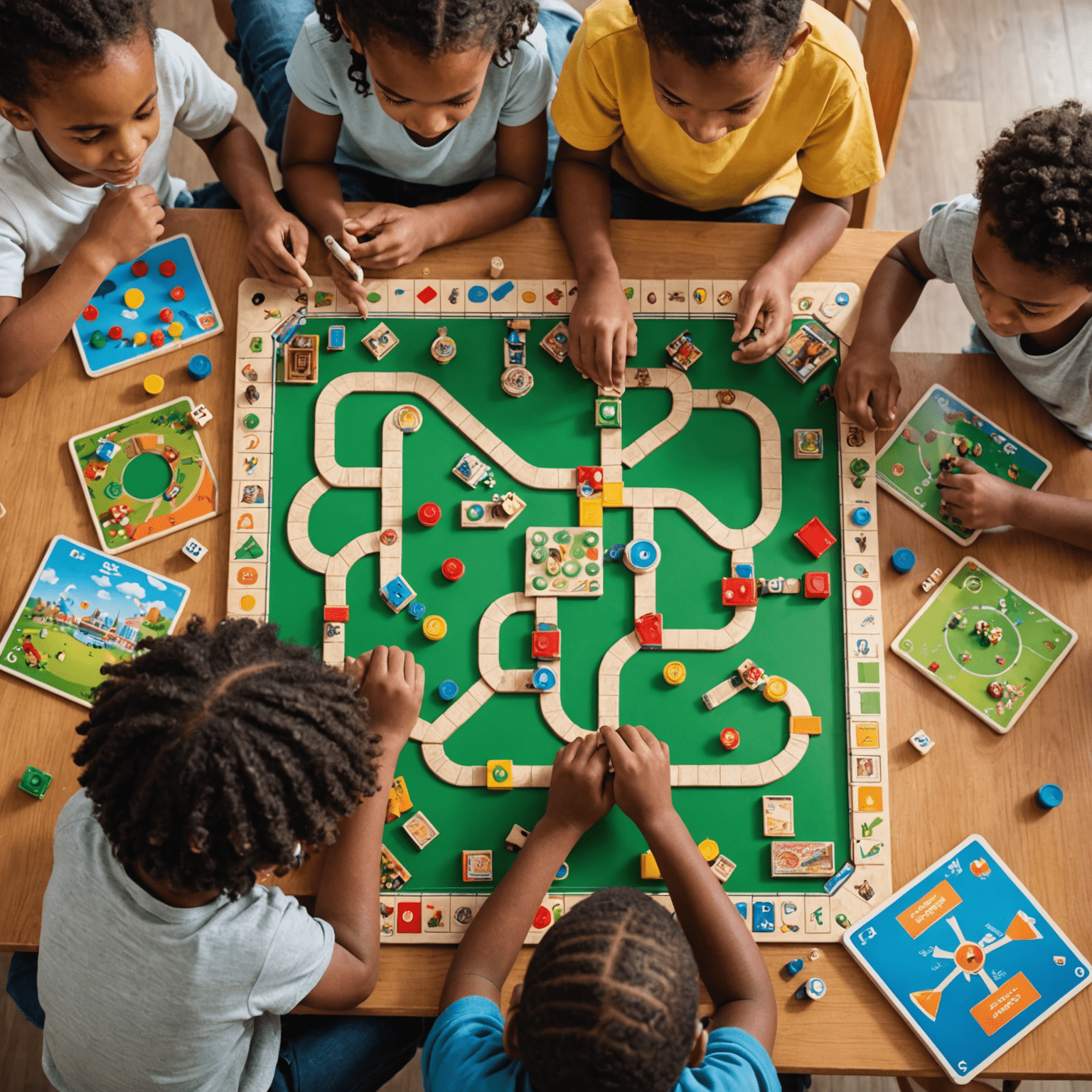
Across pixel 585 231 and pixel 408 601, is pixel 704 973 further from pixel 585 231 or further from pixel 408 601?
pixel 585 231

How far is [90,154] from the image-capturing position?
1.25m

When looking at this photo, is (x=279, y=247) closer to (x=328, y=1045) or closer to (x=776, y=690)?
(x=776, y=690)

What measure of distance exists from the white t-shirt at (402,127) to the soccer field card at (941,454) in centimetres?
75

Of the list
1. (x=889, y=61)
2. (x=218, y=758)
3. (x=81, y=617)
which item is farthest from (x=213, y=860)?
(x=889, y=61)

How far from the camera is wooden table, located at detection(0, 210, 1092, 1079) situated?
1.18 metres

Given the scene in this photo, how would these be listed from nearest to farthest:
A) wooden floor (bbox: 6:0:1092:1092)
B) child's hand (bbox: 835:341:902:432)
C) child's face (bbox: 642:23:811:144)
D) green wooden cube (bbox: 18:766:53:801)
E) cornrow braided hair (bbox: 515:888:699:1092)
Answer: cornrow braided hair (bbox: 515:888:699:1092) → child's face (bbox: 642:23:811:144) → green wooden cube (bbox: 18:766:53:801) → child's hand (bbox: 835:341:902:432) → wooden floor (bbox: 6:0:1092:1092)

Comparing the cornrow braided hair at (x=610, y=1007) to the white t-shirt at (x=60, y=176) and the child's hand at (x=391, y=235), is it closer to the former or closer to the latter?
the child's hand at (x=391, y=235)

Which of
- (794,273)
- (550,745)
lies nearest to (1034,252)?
(794,273)

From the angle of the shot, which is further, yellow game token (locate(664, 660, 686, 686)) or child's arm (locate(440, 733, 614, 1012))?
yellow game token (locate(664, 660, 686, 686))

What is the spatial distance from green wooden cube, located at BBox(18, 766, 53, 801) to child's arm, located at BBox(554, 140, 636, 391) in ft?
3.05

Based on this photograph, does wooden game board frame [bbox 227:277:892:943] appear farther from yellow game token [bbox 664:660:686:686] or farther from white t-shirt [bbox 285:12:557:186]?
white t-shirt [bbox 285:12:557:186]

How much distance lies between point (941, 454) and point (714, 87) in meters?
0.61

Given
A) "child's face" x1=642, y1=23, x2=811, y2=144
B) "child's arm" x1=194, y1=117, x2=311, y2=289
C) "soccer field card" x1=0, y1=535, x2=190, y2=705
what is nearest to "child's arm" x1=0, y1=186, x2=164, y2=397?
"child's arm" x1=194, y1=117, x2=311, y2=289

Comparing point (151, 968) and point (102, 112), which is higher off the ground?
point (102, 112)
